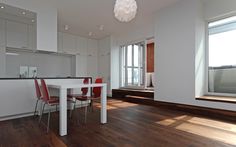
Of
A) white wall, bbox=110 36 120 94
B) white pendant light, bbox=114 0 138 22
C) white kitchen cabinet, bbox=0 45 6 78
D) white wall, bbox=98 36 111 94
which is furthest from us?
white wall, bbox=98 36 111 94

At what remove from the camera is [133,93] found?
17.9ft

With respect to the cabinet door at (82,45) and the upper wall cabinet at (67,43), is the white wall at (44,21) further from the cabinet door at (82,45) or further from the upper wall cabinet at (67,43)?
the cabinet door at (82,45)

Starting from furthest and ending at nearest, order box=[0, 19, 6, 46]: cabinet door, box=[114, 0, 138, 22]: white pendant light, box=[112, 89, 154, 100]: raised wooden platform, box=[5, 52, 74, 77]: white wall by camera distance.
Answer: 1. box=[112, 89, 154, 100]: raised wooden platform
2. box=[5, 52, 74, 77]: white wall
3. box=[0, 19, 6, 46]: cabinet door
4. box=[114, 0, 138, 22]: white pendant light

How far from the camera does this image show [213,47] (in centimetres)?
379

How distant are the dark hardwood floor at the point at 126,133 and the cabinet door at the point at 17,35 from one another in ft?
8.65

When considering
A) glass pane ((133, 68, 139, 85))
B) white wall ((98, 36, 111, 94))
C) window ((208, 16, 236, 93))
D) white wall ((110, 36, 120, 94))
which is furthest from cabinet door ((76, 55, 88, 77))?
window ((208, 16, 236, 93))

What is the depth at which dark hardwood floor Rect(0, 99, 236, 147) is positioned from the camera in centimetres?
187

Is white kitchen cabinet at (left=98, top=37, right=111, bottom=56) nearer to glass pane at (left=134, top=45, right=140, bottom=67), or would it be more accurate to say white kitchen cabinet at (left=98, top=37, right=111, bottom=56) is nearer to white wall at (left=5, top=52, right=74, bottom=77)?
glass pane at (left=134, top=45, right=140, bottom=67)

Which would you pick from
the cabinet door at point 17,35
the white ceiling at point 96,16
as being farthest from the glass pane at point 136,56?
the cabinet door at point 17,35

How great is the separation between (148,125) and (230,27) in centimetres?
325

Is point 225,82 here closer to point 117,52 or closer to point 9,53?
point 117,52

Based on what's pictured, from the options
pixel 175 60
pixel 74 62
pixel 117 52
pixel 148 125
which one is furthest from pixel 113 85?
pixel 148 125

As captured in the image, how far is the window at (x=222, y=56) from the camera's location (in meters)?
3.47

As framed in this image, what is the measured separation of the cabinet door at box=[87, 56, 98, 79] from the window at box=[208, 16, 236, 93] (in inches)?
198
